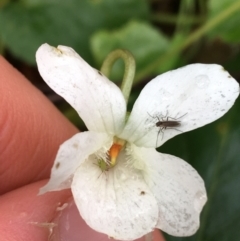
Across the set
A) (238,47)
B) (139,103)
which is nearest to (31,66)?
(238,47)

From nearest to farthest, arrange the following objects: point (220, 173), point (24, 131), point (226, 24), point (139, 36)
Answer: point (24, 131), point (220, 173), point (226, 24), point (139, 36)

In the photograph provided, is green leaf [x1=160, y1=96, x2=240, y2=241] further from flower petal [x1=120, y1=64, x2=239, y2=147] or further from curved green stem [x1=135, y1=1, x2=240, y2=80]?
flower petal [x1=120, y1=64, x2=239, y2=147]

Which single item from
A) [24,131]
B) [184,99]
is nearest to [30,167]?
[24,131]

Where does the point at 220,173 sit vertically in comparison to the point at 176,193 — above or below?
below

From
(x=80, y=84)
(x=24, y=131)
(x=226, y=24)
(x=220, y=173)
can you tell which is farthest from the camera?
(x=226, y=24)

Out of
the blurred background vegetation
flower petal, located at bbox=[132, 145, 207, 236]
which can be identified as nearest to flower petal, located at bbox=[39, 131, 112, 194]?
flower petal, located at bbox=[132, 145, 207, 236]

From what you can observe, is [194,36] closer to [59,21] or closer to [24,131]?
[59,21]

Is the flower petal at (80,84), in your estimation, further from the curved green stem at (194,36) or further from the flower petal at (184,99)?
the curved green stem at (194,36)

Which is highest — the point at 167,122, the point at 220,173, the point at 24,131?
the point at 167,122
